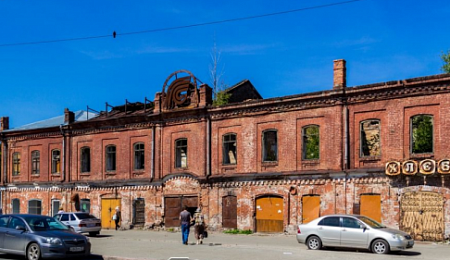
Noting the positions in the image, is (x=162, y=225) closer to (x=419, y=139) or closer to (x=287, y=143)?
(x=287, y=143)

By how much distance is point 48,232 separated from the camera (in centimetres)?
1784

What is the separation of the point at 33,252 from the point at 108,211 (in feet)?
67.5

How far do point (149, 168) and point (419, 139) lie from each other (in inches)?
669

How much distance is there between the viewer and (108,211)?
37.7 m

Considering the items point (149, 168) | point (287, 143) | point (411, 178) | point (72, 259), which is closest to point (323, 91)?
point (287, 143)

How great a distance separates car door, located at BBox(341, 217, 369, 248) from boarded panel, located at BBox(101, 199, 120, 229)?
2018 cm

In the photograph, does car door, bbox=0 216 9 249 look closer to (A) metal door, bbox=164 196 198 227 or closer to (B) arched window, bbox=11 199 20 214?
(A) metal door, bbox=164 196 198 227

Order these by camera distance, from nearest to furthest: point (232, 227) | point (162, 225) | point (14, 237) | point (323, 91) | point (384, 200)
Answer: point (14, 237), point (384, 200), point (323, 91), point (232, 227), point (162, 225)

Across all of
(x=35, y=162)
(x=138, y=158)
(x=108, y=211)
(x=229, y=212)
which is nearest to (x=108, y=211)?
(x=108, y=211)

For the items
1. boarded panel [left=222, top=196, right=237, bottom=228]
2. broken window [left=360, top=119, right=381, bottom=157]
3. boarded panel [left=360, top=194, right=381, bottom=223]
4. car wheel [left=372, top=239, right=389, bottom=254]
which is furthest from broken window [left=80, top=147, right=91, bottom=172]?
car wheel [left=372, top=239, right=389, bottom=254]

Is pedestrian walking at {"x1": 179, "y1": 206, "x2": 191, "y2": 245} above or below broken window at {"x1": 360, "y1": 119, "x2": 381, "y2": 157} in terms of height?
below

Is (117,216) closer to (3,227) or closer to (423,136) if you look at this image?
(3,227)

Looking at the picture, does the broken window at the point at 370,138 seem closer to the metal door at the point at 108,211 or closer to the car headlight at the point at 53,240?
the car headlight at the point at 53,240

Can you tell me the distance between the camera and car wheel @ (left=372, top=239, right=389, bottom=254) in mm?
19922
